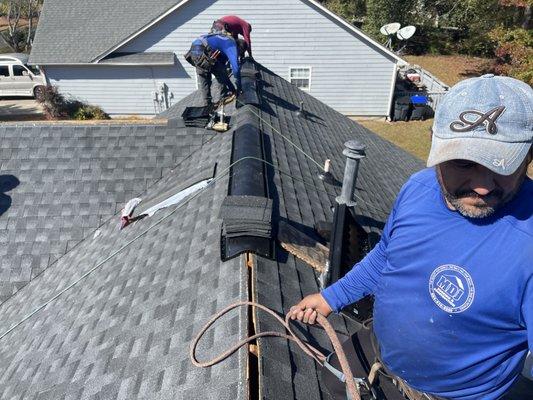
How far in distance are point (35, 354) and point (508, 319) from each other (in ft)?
12.4

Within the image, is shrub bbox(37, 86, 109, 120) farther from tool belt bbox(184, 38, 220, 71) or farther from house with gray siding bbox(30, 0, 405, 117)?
tool belt bbox(184, 38, 220, 71)

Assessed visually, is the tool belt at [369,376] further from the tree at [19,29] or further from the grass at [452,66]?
the tree at [19,29]

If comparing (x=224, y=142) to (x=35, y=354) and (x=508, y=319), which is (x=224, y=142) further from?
(x=508, y=319)

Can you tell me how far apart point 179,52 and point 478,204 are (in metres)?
19.8

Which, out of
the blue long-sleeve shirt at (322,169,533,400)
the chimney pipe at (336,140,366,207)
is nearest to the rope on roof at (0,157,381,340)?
the chimney pipe at (336,140,366,207)

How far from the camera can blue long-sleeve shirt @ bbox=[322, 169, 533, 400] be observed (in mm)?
1564

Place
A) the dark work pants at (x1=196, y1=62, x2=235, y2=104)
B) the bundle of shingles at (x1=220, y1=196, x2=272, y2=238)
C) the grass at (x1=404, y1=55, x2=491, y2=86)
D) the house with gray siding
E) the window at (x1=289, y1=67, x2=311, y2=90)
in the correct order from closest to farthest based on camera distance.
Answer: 1. the bundle of shingles at (x1=220, y1=196, x2=272, y2=238)
2. the dark work pants at (x1=196, y1=62, x2=235, y2=104)
3. the house with gray siding
4. the window at (x1=289, y1=67, x2=311, y2=90)
5. the grass at (x1=404, y1=55, x2=491, y2=86)

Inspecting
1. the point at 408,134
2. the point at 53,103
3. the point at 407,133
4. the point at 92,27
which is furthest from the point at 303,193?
the point at 92,27

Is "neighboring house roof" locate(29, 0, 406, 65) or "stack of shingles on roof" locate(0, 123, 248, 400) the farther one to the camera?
"neighboring house roof" locate(29, 0, 406, 65)

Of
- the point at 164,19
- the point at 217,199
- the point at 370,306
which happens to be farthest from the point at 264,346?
the point at 164,19

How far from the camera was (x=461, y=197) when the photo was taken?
1641mm

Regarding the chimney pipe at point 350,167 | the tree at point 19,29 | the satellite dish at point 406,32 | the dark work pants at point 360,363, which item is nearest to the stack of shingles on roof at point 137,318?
the dark work pants at point 360,363

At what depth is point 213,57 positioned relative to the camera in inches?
296

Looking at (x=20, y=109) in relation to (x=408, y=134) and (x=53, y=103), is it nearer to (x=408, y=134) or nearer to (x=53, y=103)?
(x=53, y=103)
